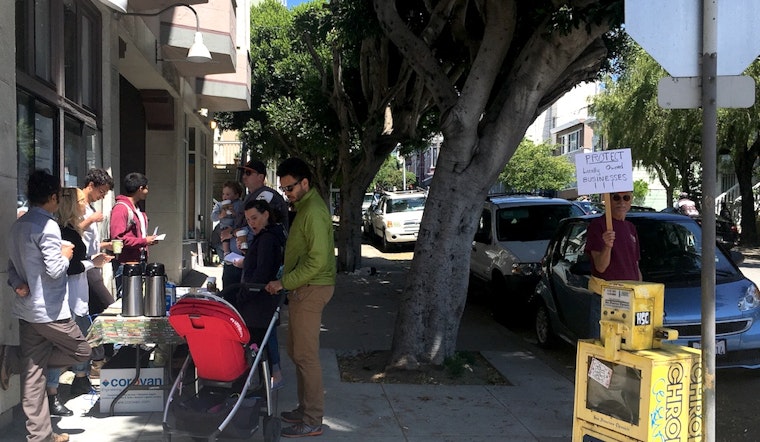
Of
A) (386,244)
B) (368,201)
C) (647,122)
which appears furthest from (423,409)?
(368,201)

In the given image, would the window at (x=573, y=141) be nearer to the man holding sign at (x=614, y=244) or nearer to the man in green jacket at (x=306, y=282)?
the man holding sign at (x=614, y=244)

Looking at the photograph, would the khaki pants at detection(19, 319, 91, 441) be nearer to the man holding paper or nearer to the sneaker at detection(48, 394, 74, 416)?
the sneaker at detection(48, 394, 74, 416)

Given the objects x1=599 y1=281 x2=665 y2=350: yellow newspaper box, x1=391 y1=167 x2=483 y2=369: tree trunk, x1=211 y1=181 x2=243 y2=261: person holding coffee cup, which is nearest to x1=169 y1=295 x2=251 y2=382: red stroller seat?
x1=599 y1=281 x2=665 y2=350: yellow newspaper box

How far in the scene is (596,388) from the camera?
398cm

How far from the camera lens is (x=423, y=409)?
5762 millimetres

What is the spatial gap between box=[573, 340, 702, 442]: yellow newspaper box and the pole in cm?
8

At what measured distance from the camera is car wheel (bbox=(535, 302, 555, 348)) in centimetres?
828

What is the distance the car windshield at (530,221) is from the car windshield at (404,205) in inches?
433

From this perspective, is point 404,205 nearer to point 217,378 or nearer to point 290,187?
point 290,187

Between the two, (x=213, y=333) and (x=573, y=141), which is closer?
(x=213, y=333)

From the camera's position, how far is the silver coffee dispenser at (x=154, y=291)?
202 inches

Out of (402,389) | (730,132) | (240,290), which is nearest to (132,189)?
(240,290)

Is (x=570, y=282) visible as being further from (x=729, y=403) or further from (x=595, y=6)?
(x=595, y=6)

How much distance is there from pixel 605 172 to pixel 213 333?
2.82 meters
